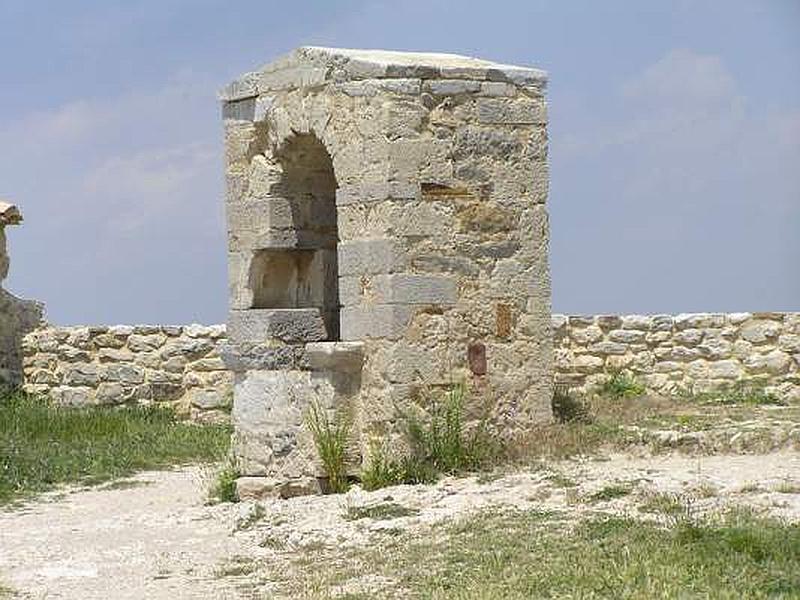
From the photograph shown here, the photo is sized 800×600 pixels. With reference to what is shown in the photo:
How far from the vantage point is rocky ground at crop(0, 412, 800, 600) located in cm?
829

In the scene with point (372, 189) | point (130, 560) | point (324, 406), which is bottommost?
point (130, 560)

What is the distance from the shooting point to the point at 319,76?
10766 millimetres

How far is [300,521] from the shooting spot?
31.4 ft

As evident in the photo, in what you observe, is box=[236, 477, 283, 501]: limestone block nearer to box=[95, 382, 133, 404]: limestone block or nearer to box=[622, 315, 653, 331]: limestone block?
box=[622, 315, 653, 331]: limestone block

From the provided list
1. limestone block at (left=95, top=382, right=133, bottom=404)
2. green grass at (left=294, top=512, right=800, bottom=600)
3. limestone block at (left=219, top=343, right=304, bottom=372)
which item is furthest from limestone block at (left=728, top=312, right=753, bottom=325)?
green grass at (left=294, top=512, right=800, bottom=600)

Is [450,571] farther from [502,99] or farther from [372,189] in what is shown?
[502,99]

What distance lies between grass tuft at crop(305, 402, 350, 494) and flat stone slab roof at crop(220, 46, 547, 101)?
7.66ft

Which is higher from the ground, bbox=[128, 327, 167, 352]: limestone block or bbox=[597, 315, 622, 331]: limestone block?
bbox=[597, 315, 622, 331]: limestone block

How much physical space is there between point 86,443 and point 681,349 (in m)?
5.69

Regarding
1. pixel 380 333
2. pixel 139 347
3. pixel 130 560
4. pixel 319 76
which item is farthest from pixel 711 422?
pixel 139 347

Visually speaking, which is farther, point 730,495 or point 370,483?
point 370,483

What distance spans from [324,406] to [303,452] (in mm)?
396

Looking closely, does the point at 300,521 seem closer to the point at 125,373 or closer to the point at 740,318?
the point at 740,318

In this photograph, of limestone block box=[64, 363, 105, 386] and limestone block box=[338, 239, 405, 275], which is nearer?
limestone block box=[338, 239, 405, 275]
